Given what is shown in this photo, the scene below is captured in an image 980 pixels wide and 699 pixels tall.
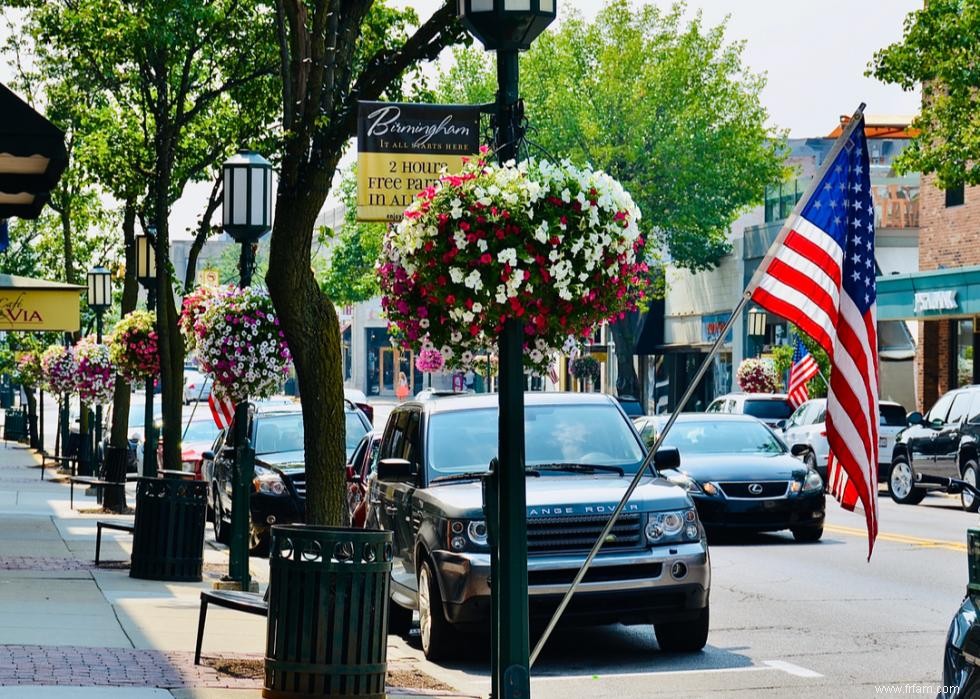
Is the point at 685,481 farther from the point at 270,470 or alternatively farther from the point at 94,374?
the point at 94,374

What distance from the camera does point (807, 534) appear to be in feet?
65.6

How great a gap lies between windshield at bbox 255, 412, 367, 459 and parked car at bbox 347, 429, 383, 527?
2.21 meters

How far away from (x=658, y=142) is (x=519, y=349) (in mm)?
49078

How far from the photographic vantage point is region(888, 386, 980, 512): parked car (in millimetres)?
26406

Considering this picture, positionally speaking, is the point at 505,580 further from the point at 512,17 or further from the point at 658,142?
the point at 658,142

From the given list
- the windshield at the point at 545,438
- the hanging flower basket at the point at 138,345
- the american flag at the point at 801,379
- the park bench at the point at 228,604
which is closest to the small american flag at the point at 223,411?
the hanging flower basket at the point at 138,345

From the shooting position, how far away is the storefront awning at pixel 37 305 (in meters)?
16.5

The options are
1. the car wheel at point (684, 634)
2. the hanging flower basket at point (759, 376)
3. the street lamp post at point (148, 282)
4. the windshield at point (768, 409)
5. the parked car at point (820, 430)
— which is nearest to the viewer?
the car wheel at point (684, 634)

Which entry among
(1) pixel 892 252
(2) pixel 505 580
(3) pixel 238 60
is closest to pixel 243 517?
(2) pixel 505 580

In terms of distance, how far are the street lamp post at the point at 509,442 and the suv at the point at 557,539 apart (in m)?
3.09

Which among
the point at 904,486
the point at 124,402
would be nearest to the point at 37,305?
the point at 124,402

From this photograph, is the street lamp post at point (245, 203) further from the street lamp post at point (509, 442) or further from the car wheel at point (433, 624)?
the street lamp post at point (509, 442)

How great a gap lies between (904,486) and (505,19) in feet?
72.9

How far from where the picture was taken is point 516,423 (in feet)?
26.0
